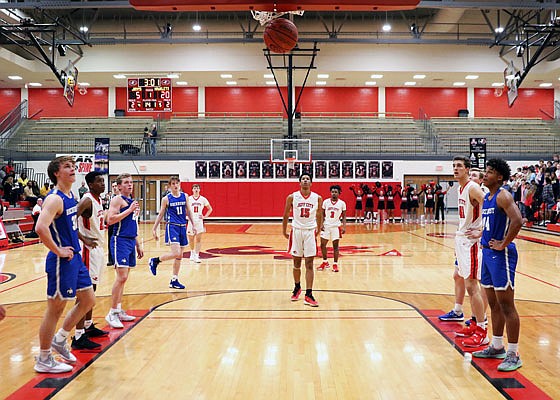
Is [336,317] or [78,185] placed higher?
[78,185]

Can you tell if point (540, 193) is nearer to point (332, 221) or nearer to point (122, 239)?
point (332, 221)

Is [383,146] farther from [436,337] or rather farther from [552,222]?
[436,337]

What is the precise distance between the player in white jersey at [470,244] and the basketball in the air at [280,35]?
3328 mm

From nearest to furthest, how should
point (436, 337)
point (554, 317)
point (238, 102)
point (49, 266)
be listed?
point (49, 266)
point (436, 337)
point (554, 317)
point (238, 102)

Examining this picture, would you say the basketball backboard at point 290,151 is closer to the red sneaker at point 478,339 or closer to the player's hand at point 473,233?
the player's hand at point 473,233

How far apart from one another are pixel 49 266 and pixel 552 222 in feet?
58.1

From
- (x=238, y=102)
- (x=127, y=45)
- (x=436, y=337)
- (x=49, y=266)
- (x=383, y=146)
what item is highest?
(x=127, y=45)

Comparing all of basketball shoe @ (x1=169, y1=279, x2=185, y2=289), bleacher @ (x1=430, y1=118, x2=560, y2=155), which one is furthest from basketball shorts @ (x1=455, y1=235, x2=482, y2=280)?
bleacher @ (x1=430, y1=118, x2=560, y2=155)

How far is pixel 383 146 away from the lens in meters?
26.6

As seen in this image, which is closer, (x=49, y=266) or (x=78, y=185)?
(x=49, y=266)

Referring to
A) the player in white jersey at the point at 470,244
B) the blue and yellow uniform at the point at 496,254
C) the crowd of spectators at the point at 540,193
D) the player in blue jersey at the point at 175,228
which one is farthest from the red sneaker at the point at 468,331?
the crowd of spectators at the point at 540,193

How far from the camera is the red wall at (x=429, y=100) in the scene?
3072 cm

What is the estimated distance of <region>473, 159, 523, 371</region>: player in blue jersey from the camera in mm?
4406

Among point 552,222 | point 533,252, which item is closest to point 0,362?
point 533,252
